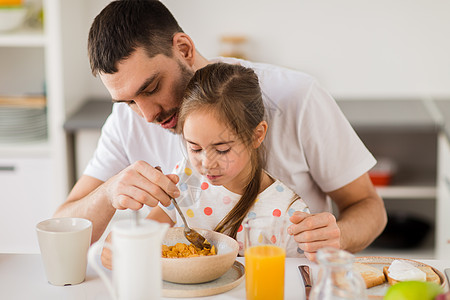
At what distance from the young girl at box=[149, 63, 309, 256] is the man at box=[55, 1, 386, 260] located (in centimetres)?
12

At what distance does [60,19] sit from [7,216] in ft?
3.10

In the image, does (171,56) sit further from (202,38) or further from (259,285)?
(202,38)

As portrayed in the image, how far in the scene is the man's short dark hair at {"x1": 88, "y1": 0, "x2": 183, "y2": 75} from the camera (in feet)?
4.93

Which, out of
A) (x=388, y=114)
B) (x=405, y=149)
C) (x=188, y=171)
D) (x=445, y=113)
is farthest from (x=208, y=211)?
(x=405, y=149)

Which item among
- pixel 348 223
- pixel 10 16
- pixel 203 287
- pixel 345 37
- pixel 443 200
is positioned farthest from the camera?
pixel 345 37

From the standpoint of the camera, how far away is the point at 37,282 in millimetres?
1269

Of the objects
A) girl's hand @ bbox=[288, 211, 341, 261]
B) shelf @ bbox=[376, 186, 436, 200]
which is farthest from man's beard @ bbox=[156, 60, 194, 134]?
shelf @ bbox=[376, 186, 436, 200]

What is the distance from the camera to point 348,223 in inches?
65.2

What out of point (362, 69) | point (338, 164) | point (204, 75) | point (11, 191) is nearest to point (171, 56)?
point (204, 75)

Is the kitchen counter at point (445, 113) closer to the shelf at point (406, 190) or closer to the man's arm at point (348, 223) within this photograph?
the shelf at point (406, 190)

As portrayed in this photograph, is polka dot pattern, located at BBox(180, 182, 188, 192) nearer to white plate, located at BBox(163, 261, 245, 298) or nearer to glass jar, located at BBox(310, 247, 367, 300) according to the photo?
white plate, located at BBox(163, 261, 245, 298)

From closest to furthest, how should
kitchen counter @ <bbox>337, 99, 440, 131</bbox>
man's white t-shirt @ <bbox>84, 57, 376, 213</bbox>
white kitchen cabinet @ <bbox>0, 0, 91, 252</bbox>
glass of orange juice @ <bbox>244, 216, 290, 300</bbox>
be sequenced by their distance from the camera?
glass of orange juice @ <bbox>244, 216, 290, 300</bbox> < man's white t-shirt @ <bbox>84, 57, 376, 213</bbox> < kitchen counter @ <bbox>337, 99, 440, 131</bbox> < white kitchen cabinet @ <bbox>0, 0, 91, 252</bbox>

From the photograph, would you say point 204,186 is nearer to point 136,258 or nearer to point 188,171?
point 188,171

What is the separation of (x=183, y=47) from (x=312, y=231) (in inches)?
24.6
